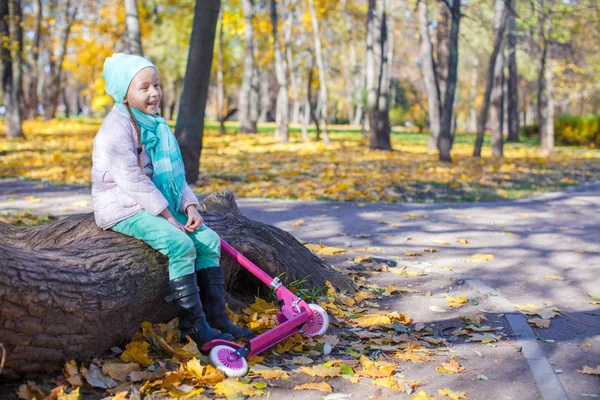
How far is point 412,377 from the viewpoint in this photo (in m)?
3.48

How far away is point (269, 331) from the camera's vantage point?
3576 mm

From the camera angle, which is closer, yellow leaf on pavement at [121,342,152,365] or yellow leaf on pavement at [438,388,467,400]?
yellow leaf on pavement at [438,388,467,400]

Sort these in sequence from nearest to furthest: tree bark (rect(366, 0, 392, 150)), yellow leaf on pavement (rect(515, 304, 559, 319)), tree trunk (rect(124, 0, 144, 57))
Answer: yellow leaf on pavement (rect(515, 304, 559, 319)) < tree trunk (rect(124, 0, 144, 57)) < tree bark (rect(366, 0, 392, 150))

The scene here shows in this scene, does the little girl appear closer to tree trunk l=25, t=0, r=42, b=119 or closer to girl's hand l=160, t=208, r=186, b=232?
girl's hand l=160, t=208, r=186, b=232

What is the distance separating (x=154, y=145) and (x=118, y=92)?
13.4 inches

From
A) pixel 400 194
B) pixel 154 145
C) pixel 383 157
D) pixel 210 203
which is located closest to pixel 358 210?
pixel 400 194

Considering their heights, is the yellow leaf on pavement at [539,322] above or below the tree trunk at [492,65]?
below

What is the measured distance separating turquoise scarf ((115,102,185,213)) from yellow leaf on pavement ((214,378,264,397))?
3.56ft

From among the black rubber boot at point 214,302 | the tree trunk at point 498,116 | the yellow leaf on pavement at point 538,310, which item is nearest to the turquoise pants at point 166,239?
the black rubber boot at point 214,302

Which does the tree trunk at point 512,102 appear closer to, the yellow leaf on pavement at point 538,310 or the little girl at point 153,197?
the yellow leaf on pavement at point 538,310

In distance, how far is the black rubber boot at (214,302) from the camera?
3.66 m

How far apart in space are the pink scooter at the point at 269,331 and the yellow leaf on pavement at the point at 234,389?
7 cm

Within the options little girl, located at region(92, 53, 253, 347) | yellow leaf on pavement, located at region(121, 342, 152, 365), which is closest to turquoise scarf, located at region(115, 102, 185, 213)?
little girl, located at region(92, 53, 253, 347)

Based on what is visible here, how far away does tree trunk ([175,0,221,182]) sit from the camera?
10.1m
